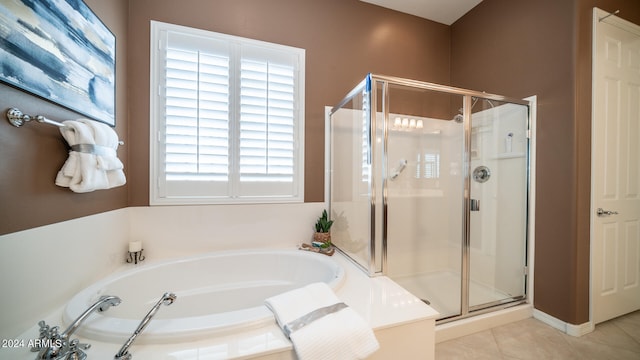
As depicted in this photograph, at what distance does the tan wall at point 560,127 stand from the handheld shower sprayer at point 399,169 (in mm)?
1061

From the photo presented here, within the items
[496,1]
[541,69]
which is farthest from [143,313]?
[496,1]

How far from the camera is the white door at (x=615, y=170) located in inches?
67.0

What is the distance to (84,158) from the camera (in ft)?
3.65

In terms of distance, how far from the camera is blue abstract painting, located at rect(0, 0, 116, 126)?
0.89 metres

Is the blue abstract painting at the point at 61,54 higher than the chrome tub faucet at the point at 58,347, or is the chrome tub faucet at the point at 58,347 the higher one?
the blue abstract painting at the point at 61,54

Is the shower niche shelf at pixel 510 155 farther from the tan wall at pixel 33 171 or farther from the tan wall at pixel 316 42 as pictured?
the tan wall at pixel 33 171

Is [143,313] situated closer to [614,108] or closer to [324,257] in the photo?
[324,257]

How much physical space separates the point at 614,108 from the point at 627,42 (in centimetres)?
57

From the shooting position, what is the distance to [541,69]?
6.13 ft

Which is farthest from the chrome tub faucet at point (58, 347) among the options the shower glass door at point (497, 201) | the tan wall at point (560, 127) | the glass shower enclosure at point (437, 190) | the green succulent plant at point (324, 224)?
the tan wall at point (560, 127)

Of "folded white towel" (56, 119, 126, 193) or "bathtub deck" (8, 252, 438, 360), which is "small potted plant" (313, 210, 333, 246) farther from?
"folded white towel" (56, 119, 126, 193)

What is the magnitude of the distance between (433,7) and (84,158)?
323 cm

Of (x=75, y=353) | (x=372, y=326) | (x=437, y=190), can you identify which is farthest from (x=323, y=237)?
(x=75, y=353)

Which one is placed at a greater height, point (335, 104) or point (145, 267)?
point (335, 104)
